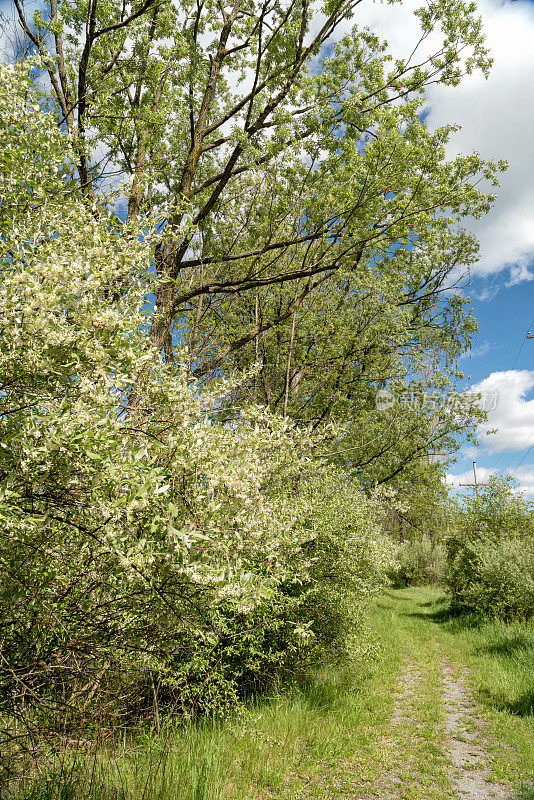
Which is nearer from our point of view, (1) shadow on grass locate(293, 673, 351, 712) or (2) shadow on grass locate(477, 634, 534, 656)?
(1) shadow on grass locate(293, 673, 351, 712)

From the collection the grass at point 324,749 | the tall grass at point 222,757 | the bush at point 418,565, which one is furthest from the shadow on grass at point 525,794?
the bush at point 418,565

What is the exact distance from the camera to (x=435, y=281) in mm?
16859

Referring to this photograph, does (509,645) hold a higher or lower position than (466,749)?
lower

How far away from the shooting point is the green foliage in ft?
42.0

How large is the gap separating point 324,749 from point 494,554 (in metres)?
10.1

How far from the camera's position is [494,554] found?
1352 centimetres

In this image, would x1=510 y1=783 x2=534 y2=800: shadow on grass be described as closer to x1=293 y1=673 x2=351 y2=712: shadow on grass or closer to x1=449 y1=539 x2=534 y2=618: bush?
x1=293 y1=673 x2=351 y2=712: shadow on grass

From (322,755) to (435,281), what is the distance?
15.4 m

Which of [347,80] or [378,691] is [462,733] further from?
[347,80]

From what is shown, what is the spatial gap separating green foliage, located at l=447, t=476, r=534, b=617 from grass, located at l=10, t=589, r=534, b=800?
4.02 meters

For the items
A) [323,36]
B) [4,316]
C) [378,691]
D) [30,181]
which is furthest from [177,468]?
[323,36]

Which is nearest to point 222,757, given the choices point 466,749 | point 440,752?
point 440,752

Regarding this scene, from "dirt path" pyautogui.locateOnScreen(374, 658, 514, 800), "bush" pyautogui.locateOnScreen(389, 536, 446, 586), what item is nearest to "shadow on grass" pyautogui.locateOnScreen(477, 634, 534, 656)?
"dirt path" pyautogui.locateOnScreen(374, 658, 514, 800)

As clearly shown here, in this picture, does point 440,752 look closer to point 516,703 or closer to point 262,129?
point 516,703
